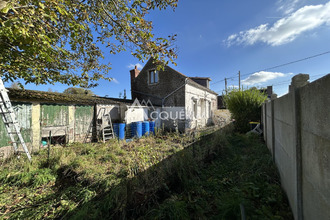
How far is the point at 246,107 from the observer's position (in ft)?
29.7

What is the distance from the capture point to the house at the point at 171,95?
417 inches

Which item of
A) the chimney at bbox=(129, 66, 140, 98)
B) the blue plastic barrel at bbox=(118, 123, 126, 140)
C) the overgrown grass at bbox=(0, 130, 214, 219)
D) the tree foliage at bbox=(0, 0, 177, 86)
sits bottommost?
the overgrown grass at bbox=(0, 130, 214, 219)

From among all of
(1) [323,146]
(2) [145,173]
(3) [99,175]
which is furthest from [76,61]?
(1) [323,146]

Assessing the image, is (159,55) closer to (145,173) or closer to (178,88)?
(145,173)

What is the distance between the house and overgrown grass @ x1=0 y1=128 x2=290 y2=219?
5.96 m

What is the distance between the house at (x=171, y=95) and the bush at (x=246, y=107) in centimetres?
309

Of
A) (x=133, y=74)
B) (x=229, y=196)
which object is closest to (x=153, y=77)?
(x=133, y=74)

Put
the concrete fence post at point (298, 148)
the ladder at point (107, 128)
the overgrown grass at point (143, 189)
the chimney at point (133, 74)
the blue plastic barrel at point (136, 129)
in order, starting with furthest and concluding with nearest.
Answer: the chimney at point (133, 74) → the blue plastic barrel at point (136, 129) → the ladder at point (107, 128) → the overgrown grass at point (143, 189) → the concrete fence post at point (298, 148)

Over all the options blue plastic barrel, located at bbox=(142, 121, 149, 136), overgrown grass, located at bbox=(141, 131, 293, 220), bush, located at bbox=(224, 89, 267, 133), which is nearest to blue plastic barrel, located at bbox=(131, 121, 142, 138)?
blue plastic barrel, located at bbox=(142, 121, 149, 136)

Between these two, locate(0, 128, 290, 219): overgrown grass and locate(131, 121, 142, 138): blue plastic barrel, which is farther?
→ locate(131, 121, 142, 138): blue plastic barrel

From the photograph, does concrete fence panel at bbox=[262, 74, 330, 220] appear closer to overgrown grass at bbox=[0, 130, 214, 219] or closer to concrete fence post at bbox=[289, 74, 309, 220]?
concrete fence post at bbox=[289, 74, 309, 220]

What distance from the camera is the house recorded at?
10.6 metres

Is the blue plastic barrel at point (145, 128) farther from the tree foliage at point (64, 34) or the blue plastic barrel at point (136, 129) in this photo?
the tree foliage at point (64, 34)

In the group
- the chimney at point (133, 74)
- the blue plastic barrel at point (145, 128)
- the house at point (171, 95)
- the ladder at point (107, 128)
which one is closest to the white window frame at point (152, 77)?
the house at point (171, 95)
